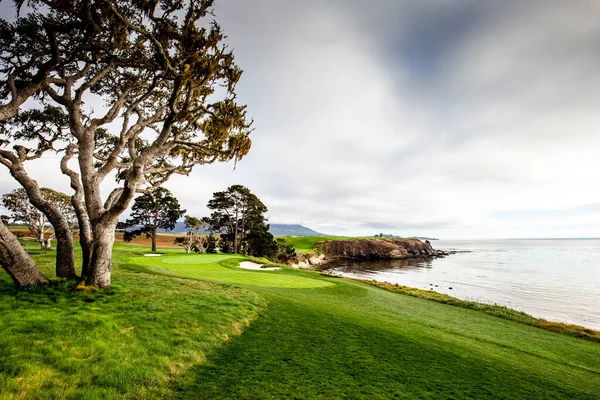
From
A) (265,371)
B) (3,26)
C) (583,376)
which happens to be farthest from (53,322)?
(583,376)

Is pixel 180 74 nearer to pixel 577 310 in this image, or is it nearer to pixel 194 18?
pixel 194 18

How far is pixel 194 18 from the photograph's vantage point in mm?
9969

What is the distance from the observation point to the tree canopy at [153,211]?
47.5m

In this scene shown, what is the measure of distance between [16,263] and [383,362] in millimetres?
12696

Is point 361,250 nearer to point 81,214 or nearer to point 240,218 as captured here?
point 240,218

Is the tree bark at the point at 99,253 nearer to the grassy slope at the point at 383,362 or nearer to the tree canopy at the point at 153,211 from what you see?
the grassy slope at the point at 383,362

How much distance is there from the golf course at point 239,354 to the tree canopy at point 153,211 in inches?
1538

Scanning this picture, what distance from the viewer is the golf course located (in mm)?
5496

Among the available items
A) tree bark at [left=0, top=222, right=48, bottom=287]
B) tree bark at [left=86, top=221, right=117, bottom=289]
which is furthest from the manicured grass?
tree bark at [left=86, top=221, right=117, bottom=289]

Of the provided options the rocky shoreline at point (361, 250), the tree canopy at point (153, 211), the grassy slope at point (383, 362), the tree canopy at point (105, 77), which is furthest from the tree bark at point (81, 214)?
the rocky shoreline at point (361, 250)

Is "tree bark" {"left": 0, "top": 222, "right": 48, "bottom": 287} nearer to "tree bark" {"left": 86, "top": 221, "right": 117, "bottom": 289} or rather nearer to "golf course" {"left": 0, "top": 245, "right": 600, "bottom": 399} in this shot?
"golf course" {"left": 0, "top": 245, "right": 600, "bottom": 399}

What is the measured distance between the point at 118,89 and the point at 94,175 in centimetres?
535

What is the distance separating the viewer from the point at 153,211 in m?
48.4

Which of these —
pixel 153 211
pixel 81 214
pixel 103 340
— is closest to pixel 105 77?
pixel 81 214
